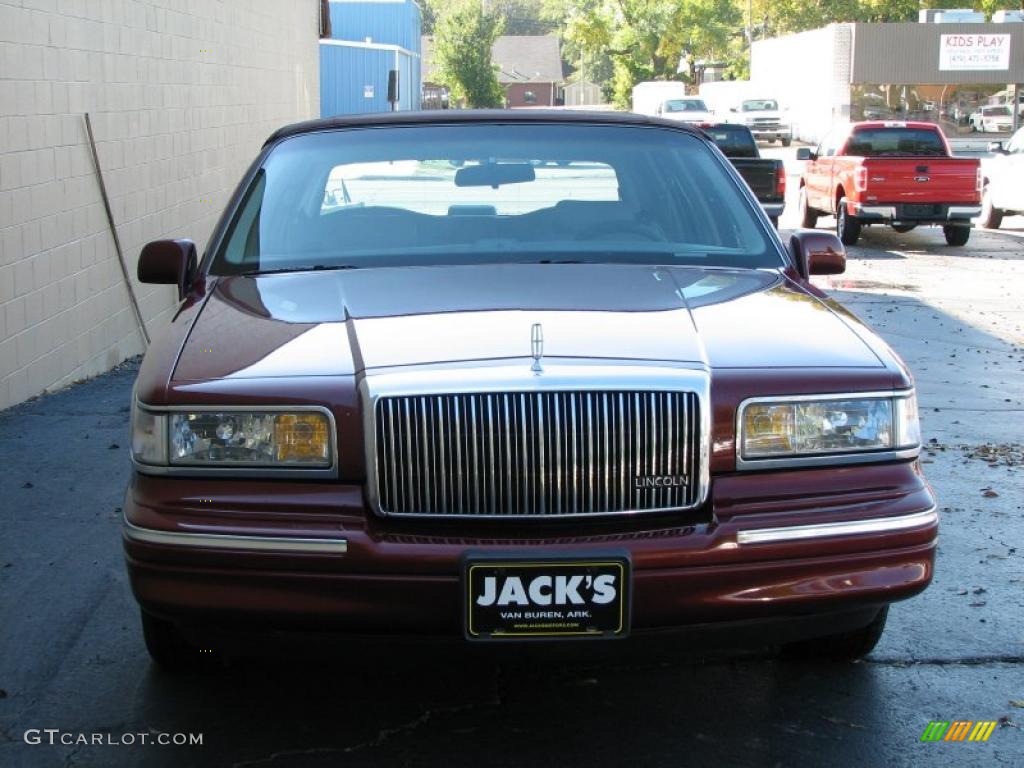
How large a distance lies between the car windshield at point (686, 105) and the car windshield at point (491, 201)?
43.7m

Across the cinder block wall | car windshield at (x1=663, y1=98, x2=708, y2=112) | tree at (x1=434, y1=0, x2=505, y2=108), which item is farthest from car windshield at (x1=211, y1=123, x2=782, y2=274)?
tree at (x1=434, y1=0, x2=505, y2=108)

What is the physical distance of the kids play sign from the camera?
4881cm

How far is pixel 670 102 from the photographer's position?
4803cm

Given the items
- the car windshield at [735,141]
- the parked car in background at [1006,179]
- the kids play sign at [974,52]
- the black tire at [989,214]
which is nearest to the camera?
the parked car in background at [1006,179]

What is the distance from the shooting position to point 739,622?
11.0 feet

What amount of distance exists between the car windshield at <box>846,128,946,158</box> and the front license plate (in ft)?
56.9

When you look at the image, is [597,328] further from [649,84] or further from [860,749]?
[649,84]

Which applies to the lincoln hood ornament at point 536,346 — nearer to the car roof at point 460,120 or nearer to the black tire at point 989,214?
the car roof at point 460,120

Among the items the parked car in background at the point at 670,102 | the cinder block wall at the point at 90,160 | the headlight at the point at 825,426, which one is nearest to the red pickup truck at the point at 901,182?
the cinder block wall at the point at 90,160

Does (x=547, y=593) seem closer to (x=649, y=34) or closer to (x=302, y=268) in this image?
(x=302, y=268)

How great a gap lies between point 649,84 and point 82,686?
198 feet

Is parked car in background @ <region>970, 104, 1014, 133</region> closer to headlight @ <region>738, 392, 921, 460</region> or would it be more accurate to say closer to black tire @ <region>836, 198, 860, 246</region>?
black tire @ <region>836, 198, 860, 246</region>

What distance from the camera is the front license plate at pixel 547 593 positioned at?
3.18m

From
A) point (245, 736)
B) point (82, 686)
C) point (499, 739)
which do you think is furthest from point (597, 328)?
point (82, 686)
